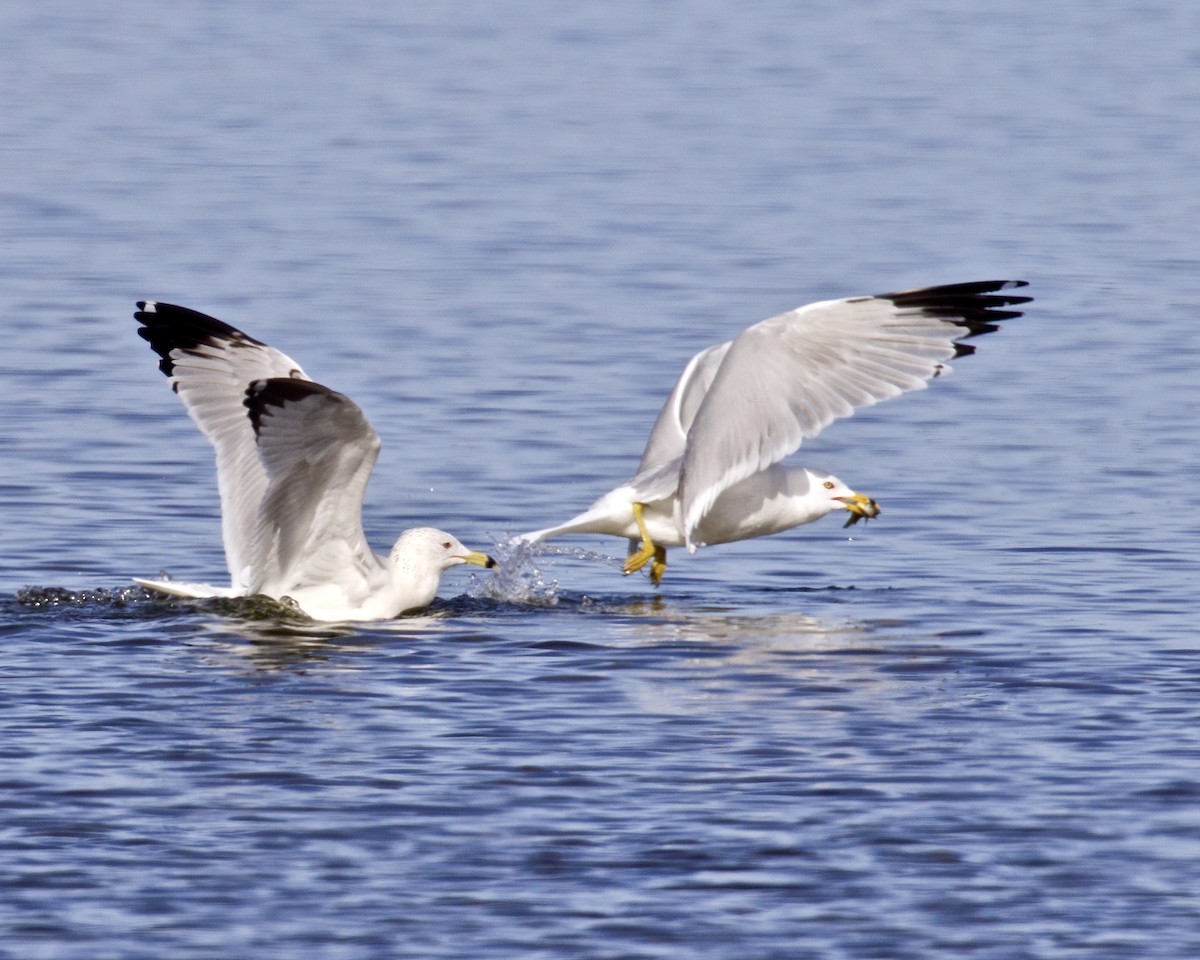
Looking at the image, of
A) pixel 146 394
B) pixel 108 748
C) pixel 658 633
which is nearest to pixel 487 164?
pixel 146 394

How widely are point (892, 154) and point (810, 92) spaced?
4795 millimetres

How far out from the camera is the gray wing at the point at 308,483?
9.16 m

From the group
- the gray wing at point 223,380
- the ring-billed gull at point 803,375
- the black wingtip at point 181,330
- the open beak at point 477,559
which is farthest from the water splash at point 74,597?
the ring-billed gull at point 803,375

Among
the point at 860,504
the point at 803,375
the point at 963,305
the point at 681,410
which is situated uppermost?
the point at 963,305

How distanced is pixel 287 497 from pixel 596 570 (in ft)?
7.13

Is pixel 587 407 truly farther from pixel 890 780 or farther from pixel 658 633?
pixel 890 780

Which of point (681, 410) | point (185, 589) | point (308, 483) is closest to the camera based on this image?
point (308, 483)

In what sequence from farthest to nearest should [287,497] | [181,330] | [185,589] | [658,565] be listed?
[658,565] < [181,330] < [185,589] < [287,497]

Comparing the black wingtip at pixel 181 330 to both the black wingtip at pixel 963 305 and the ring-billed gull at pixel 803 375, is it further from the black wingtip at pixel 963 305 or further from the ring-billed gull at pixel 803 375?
the black wingtip at pixel 963 305

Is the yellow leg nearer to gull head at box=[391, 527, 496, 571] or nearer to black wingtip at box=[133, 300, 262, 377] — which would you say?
gull head at box=[391, 527, 496, 571]

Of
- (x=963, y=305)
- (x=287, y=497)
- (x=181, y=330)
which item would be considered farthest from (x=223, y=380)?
(x=963, y=305)

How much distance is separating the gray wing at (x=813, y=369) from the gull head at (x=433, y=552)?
0.95 meters

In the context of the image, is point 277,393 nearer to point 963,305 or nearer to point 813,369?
point 813,369

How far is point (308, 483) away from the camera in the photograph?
9.84 meters
